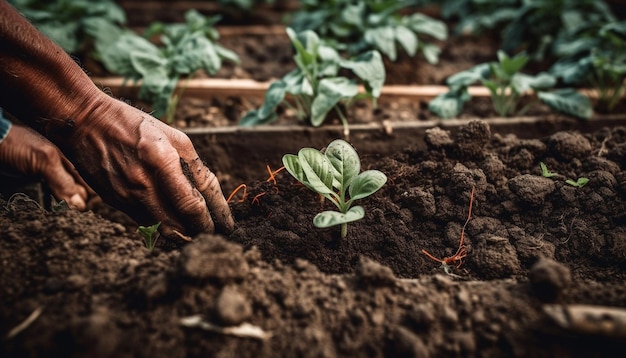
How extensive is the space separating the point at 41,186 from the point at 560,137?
2267 millimetres

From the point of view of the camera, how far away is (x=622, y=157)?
2002mm

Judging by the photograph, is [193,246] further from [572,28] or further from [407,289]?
[572,28]

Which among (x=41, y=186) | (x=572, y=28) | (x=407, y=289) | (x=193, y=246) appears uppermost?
(x=572, y=28)

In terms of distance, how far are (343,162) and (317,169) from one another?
0.10 metres

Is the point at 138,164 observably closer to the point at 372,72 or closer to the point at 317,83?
the point at 317,83

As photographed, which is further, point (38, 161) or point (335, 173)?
point (38, 161)

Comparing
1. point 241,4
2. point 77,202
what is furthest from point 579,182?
point 241,4

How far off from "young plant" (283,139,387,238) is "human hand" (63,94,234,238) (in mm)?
365

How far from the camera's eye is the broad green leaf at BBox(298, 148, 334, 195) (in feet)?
5.51

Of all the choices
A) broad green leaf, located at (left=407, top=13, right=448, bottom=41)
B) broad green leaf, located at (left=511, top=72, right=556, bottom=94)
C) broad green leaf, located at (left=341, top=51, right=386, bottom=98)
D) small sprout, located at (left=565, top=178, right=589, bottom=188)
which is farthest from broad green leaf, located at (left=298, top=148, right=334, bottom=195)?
broad green leaf, located at (left=407, top=13, right=448, bottom=41)

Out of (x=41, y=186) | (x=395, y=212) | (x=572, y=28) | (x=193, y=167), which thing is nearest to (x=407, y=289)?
(x=395, y=212)

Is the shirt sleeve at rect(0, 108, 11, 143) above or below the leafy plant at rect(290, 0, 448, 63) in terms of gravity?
below

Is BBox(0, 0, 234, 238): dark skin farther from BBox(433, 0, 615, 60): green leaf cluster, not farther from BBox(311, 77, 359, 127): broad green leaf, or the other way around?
BBox(433, 0, 615, 60): green leaf cluster

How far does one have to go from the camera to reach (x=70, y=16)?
3.44m
